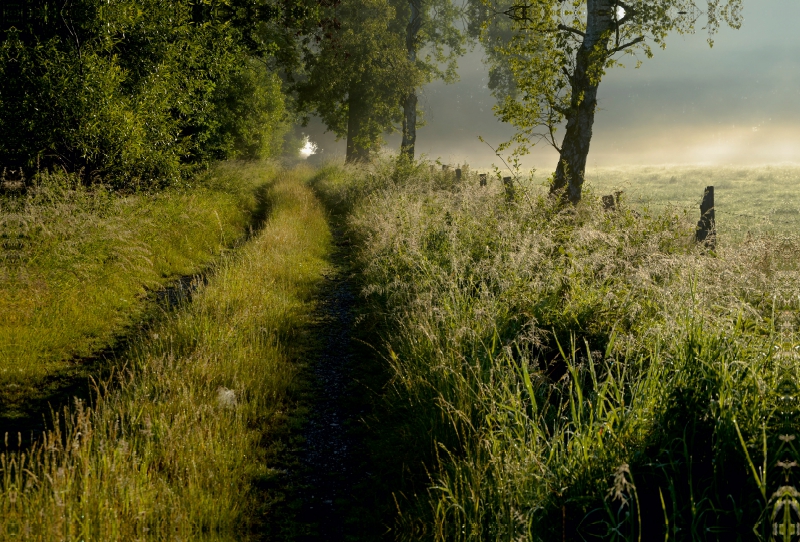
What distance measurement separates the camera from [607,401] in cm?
375

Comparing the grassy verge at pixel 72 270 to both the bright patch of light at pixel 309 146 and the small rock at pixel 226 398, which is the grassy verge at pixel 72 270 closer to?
the small rock at pixel 226 398

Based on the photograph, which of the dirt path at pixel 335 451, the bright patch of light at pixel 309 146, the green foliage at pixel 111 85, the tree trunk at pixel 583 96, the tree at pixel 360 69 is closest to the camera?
the dirt path at pixel 335 451

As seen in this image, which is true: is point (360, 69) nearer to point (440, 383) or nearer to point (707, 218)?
point (707, 218)

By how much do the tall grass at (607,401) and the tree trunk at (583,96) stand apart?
4.04 metres

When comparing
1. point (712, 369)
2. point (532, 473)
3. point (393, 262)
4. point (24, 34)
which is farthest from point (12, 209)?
point (712, 369)

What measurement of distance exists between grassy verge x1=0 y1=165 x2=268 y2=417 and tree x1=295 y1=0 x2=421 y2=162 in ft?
46.5

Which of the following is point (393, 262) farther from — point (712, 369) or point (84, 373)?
point (712, 369)

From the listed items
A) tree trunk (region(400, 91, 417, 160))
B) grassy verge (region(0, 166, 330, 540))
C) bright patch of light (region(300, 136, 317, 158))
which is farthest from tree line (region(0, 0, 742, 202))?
bright patch of light (region(300, 136, 317, 158))

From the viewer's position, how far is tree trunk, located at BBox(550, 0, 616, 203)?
10.3 metres

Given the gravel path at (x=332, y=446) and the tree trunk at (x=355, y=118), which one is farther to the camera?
the tree trunk at (x=355, y=118)

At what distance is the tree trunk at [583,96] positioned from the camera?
1033 cm

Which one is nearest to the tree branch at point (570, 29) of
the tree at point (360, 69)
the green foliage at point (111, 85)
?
the green foliage at point (111, 85)

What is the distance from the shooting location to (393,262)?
8.07m

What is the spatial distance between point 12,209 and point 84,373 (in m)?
3.82
